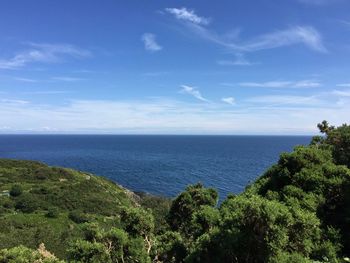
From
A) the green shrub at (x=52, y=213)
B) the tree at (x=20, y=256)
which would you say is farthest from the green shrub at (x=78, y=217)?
the tree at (x=20, y=256)

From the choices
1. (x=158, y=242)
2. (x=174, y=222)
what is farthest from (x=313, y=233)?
(x=174, y=222)

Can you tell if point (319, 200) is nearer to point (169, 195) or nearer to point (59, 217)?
point (59, 217)

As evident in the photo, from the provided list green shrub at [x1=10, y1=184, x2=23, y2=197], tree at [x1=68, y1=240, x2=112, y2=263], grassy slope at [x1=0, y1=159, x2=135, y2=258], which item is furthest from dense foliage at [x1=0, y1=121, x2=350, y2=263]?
green shrub at [x1=10, y1=184, x2=23, y2=197]

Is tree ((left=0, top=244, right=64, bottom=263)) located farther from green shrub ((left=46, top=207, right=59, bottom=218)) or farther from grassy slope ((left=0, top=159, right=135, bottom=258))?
green shrub ((left=46, top=207, right=59, bottom=218))

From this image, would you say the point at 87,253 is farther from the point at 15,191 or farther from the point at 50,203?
the point at 15,191

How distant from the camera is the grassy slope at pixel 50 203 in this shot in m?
40.5

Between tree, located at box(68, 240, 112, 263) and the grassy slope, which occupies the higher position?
tree, located at box(68, 240, 112, 263)

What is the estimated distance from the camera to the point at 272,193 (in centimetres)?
1914

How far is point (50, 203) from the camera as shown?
192 feet

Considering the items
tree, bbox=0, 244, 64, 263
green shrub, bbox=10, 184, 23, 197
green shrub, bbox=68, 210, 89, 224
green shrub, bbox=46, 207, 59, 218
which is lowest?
green shrub, bbox=68, 210, 89, 224

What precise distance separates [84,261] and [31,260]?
2.54 meters

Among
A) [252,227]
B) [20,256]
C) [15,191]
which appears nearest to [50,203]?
[15,191]

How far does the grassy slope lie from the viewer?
40.5m

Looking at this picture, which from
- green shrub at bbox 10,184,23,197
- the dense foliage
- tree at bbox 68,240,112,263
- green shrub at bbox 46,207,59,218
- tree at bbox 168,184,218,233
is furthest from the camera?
green shrub at bbox 10,184,23,197
